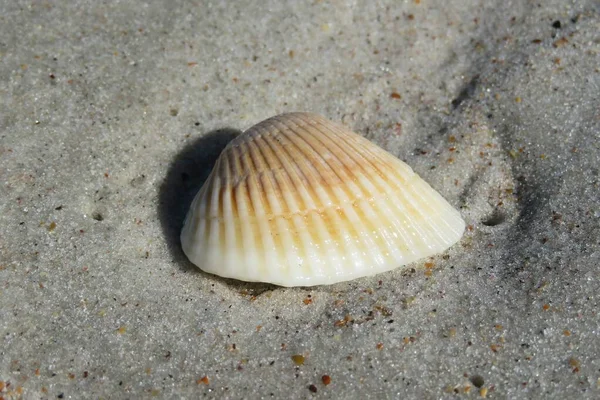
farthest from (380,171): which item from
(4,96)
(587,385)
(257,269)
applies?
(4,96)

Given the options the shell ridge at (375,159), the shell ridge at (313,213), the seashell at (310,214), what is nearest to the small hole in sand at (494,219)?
the seashell at (310,214)

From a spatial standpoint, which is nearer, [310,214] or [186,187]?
[310,214]

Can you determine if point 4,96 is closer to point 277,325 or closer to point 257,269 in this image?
point 257,269

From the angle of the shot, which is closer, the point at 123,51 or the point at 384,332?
the point at 384,332

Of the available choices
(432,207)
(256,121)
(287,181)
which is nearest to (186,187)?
(256,121)

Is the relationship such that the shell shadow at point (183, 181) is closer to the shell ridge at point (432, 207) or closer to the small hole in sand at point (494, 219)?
the shell ridge at point (432, 207)

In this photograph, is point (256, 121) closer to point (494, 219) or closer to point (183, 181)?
point (183, 181)
